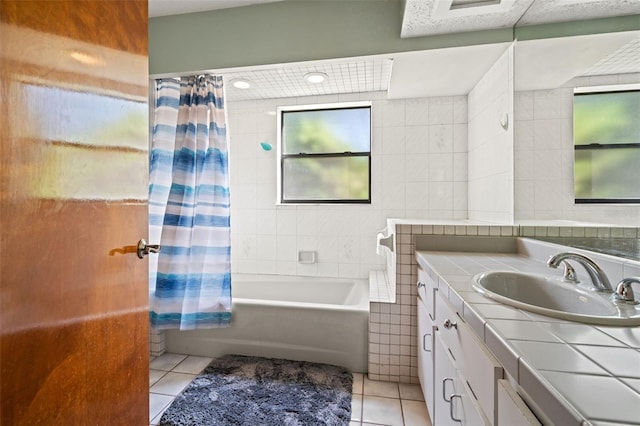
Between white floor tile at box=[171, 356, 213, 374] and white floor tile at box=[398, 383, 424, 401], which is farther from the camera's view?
white floor tile at box=[171, 356, 213, 374]

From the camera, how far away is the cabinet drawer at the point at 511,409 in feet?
1.59

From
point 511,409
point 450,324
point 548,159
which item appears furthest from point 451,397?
point 548,159

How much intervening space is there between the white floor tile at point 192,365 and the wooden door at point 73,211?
2.81 feet

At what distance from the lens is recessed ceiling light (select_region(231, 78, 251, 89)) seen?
2412 millimetres

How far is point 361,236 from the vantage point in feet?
8.84

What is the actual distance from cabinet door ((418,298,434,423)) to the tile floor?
0.12 m

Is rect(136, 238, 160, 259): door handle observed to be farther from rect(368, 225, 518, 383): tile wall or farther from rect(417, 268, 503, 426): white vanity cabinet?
rect(368, 225, 518, 383): tile wall

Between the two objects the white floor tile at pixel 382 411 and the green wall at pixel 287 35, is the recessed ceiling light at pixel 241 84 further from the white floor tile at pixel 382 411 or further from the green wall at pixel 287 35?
the white floor tile at pixel 382 411

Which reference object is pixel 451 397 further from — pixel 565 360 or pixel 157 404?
pixel 157 404

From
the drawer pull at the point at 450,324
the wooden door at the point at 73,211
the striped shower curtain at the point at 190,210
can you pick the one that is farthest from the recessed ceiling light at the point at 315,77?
the drawer pull at the point at 450,324

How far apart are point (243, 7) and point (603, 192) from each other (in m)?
2.25

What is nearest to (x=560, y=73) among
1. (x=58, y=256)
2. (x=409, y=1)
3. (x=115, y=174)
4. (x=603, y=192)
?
(x=603, y=192)

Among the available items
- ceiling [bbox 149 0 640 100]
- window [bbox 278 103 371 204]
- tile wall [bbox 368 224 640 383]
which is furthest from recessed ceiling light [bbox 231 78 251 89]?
tile wall [bbox 368 224 640 383]

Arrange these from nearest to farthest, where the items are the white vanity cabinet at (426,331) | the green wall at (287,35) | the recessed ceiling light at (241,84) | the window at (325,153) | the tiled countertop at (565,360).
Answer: the tiled countertop at (565,360) → the white vanity cabinet at (426,331) → the green wall at (287,35) → the recessed ceiling light at (241,84) → the window at (325,153)
